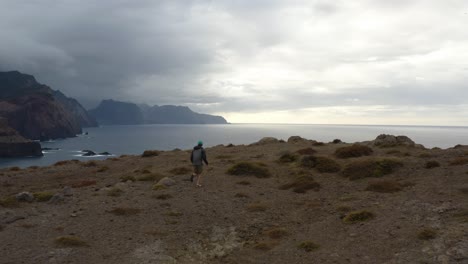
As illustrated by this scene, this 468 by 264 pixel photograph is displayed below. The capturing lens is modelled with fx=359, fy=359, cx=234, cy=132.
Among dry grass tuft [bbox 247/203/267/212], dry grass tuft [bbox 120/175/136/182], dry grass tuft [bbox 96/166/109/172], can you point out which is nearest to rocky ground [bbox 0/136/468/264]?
dry grass tuft [bbox 247/203/267/212]

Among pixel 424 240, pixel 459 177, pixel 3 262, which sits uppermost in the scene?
pixel 459 177

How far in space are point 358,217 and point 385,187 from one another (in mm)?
5776

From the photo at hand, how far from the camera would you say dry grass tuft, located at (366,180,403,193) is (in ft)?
76.8

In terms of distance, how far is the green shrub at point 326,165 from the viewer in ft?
101

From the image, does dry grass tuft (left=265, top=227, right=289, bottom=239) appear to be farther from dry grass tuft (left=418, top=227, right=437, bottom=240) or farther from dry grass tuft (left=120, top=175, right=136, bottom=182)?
dry grass tuft (left=120, top=175, right=136, bottom=182)

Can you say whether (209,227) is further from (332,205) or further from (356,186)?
(356,186)

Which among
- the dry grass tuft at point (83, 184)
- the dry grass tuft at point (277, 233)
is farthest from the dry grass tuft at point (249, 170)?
the dry grass tuft at point (277, 233)

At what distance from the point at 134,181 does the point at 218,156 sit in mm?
14377

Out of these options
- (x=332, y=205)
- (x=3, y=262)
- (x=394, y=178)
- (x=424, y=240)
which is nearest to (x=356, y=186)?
(x=394, y=178)

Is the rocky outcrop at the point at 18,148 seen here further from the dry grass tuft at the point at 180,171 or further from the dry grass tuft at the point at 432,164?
the dry grass tuft at the point at 432,164

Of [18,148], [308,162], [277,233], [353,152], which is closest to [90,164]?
[308,162]

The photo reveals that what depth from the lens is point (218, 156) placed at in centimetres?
4291

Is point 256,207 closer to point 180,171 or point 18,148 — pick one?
point 180,171

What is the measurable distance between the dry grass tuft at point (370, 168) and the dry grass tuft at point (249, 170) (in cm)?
681
